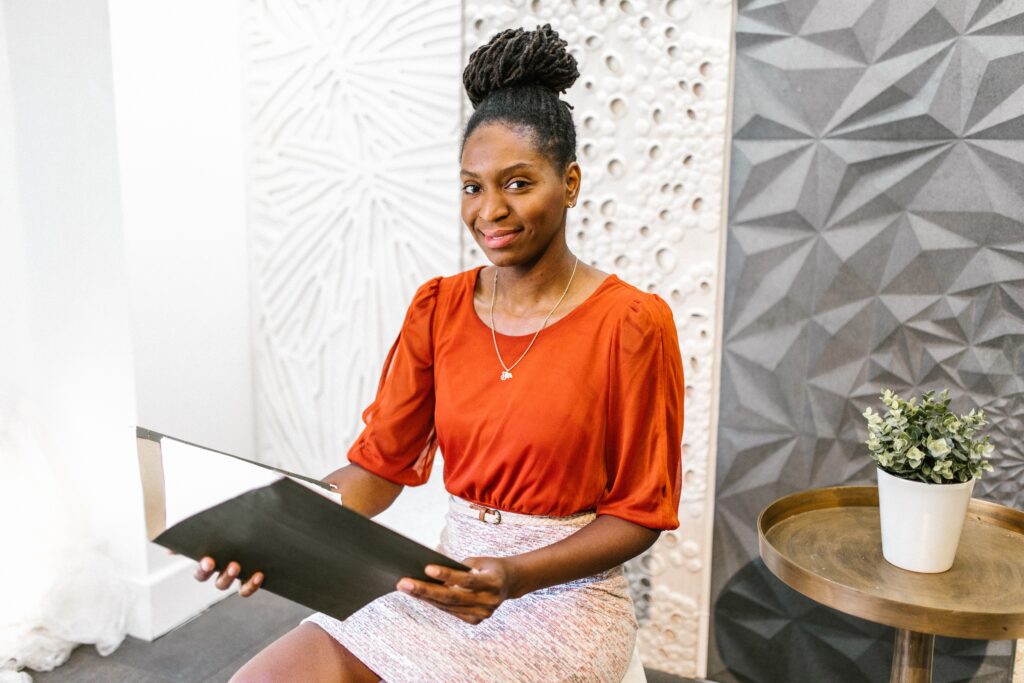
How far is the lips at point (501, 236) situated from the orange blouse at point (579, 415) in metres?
0.16

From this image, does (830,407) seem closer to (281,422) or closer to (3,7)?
Result: (281,422)

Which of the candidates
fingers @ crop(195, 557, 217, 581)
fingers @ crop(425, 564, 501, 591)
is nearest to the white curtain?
fingers @ crop(195, 557, 217, 581)

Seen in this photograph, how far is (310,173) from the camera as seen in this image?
2416 millimetres

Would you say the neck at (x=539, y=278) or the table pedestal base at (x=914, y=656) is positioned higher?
the neck at (x=539, y=278)

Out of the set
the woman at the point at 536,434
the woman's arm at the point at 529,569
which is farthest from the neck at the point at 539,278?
the woman's arm at the point at 529,569

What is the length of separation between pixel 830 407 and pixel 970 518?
378mm

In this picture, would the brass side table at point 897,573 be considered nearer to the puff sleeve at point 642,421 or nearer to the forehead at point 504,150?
the puff sleeve at point 642,421

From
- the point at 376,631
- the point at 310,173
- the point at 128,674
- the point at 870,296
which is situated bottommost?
the point at 128,674

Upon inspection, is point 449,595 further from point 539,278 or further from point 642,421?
point 539,278

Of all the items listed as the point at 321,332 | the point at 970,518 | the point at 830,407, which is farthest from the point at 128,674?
the point at 970,518

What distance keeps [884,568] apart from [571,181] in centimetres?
89

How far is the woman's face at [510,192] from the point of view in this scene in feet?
4.08

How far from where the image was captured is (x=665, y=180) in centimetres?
192

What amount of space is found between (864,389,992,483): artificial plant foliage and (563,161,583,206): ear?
2.25ft
